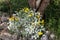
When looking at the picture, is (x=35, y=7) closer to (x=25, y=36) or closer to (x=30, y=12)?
(x=30, y=12)

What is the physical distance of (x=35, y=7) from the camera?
565cm

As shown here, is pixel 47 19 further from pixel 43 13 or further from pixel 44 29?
pixel 44 29

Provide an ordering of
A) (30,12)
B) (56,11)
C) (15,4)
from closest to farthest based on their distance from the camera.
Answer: (30,12) → (56,11) → (15,4)

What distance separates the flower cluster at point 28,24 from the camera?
501 centimetres

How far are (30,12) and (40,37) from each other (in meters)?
0.83

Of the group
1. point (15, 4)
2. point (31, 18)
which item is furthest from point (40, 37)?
point (15, 4)

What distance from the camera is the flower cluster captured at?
16.4ft

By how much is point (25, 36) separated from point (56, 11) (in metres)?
1.38

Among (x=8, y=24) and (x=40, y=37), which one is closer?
(x=40, y=37)

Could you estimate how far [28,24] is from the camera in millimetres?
5145

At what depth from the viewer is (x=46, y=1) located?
17.3 ft

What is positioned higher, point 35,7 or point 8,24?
point 35,7

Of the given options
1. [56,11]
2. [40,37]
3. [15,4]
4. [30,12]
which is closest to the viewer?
[40,37]

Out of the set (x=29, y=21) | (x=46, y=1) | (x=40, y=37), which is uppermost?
(x=46, y=1)
